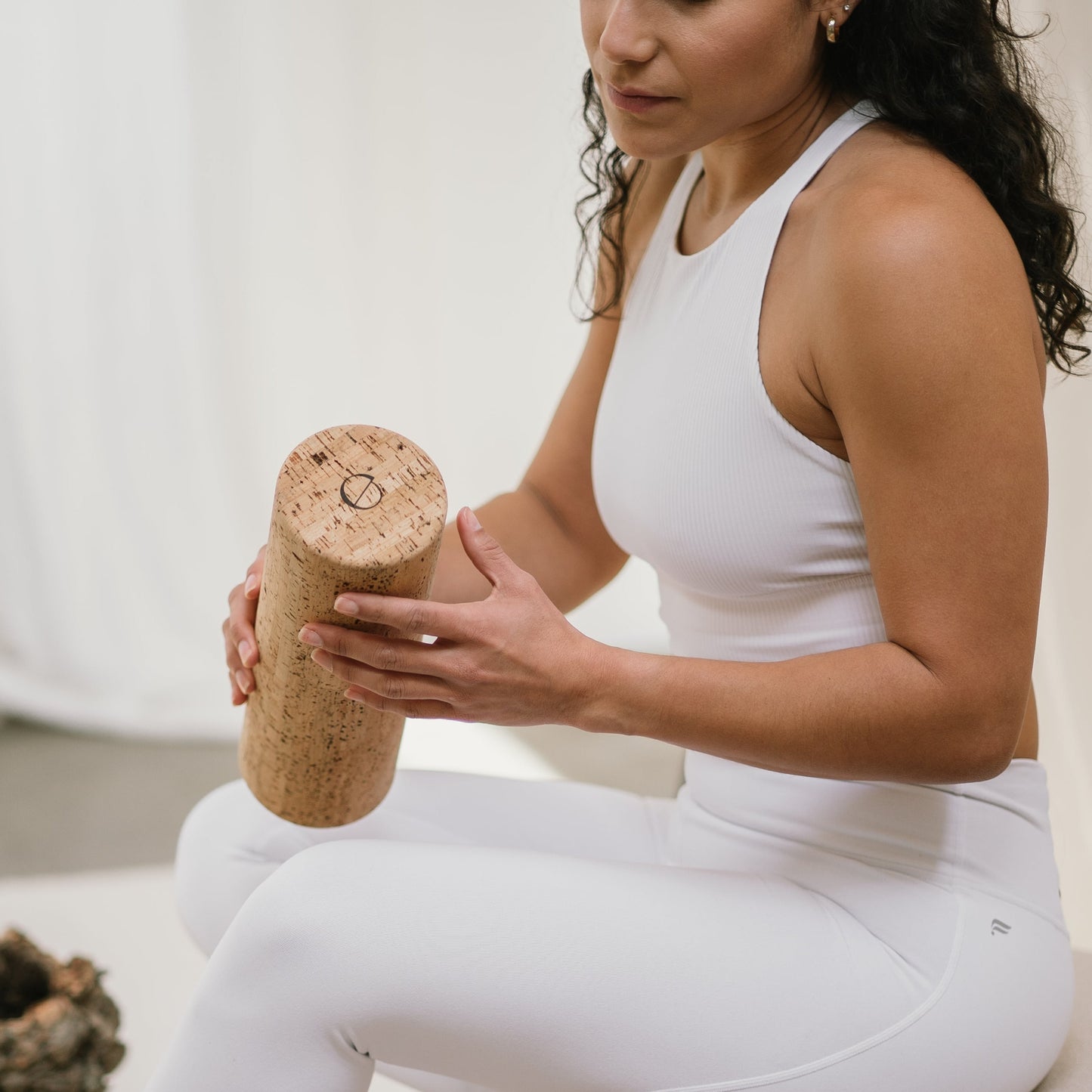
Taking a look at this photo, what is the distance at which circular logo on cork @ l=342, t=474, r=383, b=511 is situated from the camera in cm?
77

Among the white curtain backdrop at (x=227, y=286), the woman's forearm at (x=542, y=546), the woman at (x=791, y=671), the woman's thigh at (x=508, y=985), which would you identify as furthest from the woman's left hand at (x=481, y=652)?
the white curtain backdrop at (x=227, y=286)

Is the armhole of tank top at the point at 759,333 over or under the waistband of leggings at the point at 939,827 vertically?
over

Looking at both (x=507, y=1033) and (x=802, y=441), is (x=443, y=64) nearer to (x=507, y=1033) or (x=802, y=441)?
(x=802, y=441)

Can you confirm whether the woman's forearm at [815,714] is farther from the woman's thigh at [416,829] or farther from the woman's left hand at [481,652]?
the woman's thigh at [416,829]

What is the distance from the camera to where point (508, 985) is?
2.59 feet

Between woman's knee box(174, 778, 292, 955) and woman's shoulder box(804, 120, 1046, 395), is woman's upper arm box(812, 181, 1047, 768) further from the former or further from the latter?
woman's knee box(174, 778, 292, 955)

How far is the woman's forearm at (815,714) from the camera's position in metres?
0.80

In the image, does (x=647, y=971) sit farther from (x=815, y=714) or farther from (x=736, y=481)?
(x=736, y=481)

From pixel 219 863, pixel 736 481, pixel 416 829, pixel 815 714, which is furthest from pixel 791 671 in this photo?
pixel 219 863

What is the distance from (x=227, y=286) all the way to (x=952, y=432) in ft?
5.87

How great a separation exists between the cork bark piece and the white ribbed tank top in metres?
0.57

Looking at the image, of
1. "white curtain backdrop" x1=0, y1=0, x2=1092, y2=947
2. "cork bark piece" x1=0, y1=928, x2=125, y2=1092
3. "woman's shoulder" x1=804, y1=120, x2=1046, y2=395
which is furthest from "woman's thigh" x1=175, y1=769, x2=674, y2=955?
"white curtain backdrop" x1=0, y1=0, x2=1092, y2=947

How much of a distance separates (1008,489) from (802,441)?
0.50 feet

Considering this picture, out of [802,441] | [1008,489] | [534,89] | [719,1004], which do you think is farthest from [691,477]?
[534,89]
